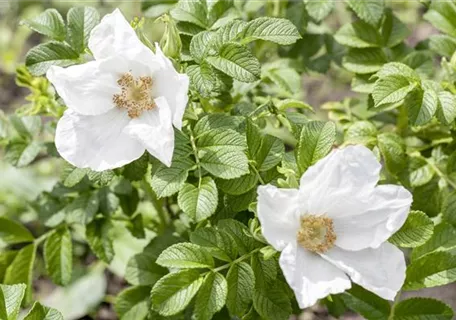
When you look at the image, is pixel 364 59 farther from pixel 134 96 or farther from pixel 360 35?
pixel 134 96

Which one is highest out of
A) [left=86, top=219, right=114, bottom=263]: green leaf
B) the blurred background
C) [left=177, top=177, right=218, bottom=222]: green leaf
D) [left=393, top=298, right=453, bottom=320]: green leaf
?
[left=177, top=177, right=218, bottom=222]: green leaf

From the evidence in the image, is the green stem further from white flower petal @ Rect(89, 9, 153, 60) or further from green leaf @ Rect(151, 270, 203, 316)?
white flower petal @ Rect(89, 9, 153, 60)

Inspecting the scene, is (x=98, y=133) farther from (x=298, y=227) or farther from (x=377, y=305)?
(x=377, y=305)

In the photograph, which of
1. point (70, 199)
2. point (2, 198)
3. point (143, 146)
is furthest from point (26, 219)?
point (143, 146)

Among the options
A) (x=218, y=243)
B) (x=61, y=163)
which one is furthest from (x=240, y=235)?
(x=61, y=163)

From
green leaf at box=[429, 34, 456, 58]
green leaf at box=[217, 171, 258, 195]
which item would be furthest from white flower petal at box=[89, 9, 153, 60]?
green leaf at box=[429, 34, 456, 58]
